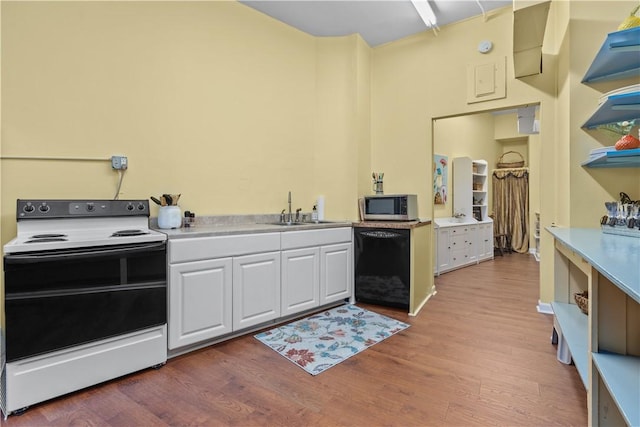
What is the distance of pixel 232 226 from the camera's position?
2.96m

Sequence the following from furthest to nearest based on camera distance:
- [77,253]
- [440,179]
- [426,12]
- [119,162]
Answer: [440,179], [426,12], [119,162], [77,253]

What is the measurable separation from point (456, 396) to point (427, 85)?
3187 millimetres

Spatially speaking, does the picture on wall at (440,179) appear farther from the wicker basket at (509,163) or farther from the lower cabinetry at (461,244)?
the wicker basket at (509,163)

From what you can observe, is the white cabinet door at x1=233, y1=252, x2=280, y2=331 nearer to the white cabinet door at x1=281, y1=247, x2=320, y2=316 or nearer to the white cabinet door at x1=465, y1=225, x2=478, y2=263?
the white cabinet door at x1=281, y1=247, x2=320, y2=316

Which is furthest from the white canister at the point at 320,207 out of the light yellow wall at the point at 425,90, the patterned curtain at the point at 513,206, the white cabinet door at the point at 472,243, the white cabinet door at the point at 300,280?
the patterned curtain at the point at 513,206

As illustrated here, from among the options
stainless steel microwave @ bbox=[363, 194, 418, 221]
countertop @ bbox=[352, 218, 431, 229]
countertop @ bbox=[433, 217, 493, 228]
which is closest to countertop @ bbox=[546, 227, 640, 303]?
countertop @ bbox=[352, 218, 431, 229]

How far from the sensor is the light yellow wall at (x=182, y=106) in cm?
218

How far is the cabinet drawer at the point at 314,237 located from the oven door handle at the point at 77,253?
1043 mm

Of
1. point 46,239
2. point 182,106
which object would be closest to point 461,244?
point 182,106

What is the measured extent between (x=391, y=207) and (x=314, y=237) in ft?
3.04

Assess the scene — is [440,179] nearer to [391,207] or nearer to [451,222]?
[451,222]

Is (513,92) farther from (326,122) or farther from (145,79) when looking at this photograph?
(145,79)

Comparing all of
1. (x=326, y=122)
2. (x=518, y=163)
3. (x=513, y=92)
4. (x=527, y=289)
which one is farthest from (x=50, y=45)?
(x=518, y=163)

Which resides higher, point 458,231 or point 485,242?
point 458,231
